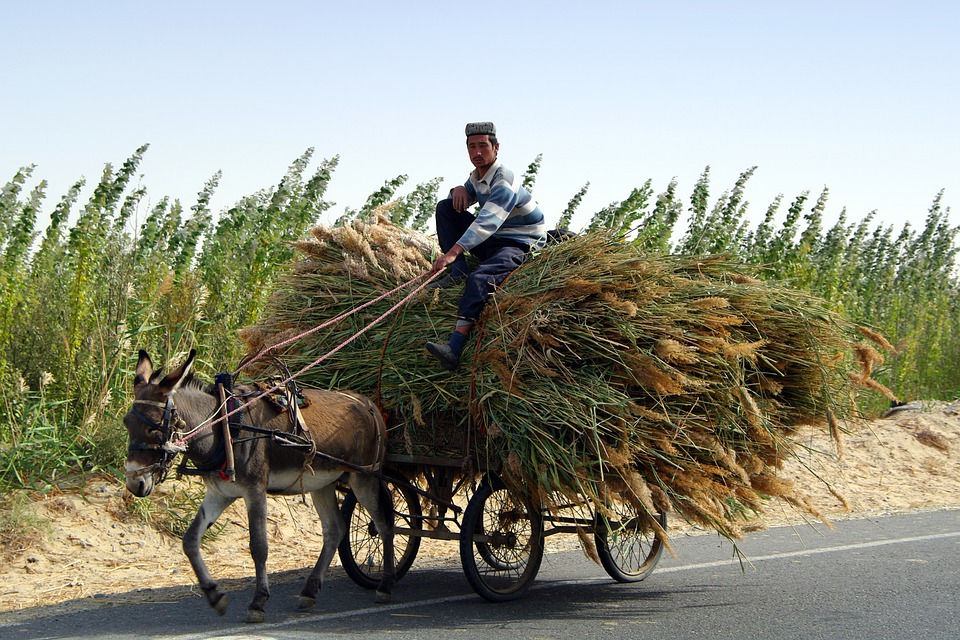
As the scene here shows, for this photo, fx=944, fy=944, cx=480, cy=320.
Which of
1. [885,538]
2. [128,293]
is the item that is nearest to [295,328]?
[128,293]

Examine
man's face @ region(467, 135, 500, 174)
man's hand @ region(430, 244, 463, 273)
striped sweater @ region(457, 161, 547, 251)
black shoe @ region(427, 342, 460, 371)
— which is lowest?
black shoe @ region(427, 342, 460, 371)

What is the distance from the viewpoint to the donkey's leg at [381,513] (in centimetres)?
616

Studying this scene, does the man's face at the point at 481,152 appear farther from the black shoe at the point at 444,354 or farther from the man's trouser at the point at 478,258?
the black shoe at the point at 444,354

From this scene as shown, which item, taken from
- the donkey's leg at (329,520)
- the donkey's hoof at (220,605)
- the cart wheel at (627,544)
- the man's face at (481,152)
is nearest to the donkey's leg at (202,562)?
the donkey's hoof at (220,605)

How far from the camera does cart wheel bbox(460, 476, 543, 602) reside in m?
5.92

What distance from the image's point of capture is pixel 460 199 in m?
6.94

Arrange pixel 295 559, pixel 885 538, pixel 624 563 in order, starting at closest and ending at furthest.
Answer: pixel 624 563 → pixel 295 559 → pixel 885 538

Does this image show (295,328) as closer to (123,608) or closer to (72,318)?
(123,608)

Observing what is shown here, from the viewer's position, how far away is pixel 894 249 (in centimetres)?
2058

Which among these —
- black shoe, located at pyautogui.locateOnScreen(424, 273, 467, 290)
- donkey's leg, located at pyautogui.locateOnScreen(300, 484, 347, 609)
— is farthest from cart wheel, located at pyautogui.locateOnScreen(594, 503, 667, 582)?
black shoe, located at pyautogui.locateOnScreen(424, 273, 467, 290)

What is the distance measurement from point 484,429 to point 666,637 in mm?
1628

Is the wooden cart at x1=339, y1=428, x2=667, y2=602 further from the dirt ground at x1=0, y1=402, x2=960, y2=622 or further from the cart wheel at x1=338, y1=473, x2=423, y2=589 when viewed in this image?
the dirt ground at x1=0, y1=402, x2=960, y2=622

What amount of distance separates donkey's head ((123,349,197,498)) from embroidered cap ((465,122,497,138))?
9.08 ft

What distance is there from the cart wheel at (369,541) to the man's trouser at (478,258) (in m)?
1.32
